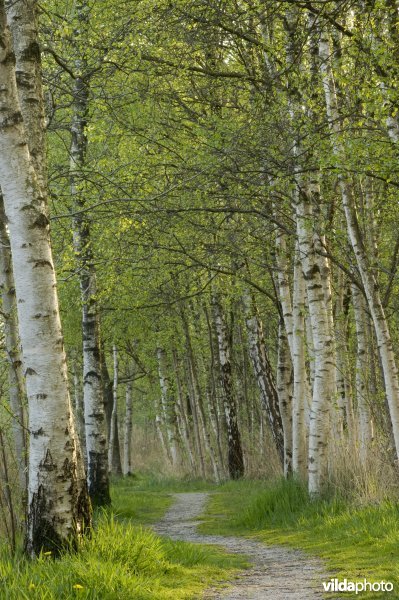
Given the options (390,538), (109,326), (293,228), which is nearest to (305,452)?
(293,228)

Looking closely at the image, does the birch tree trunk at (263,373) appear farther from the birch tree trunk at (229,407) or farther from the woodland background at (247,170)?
the birch tree trunk at (229,407)

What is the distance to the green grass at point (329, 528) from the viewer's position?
660cm

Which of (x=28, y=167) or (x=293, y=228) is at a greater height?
(x=293, y=228)

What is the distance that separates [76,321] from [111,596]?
60.1 ft

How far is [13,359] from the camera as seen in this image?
29.0ft

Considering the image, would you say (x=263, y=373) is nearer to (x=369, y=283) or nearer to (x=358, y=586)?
(x=369, y=283)

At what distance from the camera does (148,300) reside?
57.0ft

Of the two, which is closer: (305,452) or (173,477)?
(305,452)

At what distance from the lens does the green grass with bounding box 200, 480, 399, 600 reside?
6602 millimetres

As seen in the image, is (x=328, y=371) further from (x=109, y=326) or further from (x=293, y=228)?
(x=109, y=326)

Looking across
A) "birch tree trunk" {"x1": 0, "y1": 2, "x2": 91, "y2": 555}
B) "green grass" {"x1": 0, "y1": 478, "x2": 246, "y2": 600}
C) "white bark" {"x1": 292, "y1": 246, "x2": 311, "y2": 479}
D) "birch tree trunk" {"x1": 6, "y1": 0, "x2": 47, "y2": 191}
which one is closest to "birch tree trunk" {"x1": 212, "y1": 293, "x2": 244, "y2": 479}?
"white bark" {"x1": 292, "y1": 246, "x2": 311, "y2": 479}

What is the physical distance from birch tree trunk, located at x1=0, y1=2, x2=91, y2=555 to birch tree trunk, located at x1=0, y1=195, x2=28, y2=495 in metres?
1.09

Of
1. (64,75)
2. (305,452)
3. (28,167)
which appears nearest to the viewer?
(28,167)

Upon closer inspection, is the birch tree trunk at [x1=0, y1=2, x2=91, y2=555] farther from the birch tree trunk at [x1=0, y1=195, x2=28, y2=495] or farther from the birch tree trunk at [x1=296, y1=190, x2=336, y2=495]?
the birch tree trunk at [x1=296, y1=190, x2=336, y2=495]
